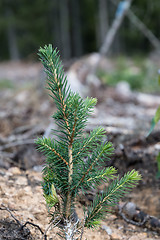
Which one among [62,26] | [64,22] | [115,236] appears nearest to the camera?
[115,236]

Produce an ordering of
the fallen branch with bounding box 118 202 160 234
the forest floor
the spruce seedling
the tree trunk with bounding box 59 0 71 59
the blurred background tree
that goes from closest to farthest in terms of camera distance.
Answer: the spruce seedling < the forest floor < the fallen branch with bounding box 118 202 160 234 < the tree trunk with bounding box 59 0 71 59 < the blurred background tree

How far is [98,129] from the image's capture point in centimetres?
A: 113

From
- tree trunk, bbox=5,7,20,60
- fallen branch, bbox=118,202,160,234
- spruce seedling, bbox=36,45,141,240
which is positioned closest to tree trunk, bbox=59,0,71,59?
tree trunk, bbox=5,7,20,60

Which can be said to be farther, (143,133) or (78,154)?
(143,133)

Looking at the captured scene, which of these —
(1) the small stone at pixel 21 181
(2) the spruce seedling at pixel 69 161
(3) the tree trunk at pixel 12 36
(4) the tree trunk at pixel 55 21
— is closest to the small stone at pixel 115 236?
(2) the spruce seedling at pixel 69 161

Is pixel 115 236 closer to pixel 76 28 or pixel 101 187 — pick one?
pixel 101 187

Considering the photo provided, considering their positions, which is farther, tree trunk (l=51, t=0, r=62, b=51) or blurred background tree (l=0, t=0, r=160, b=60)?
tree trunk (l=51, t=0, r=62, b=51)

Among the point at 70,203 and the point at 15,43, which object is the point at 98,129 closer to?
the point at 70,203

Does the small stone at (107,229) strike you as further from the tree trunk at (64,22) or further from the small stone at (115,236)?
the tree trunk at (64,22)

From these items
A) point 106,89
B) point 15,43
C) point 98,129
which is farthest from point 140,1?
point 98,129

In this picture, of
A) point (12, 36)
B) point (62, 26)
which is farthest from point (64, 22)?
point (12, 36)

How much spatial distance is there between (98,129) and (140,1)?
22.2 m

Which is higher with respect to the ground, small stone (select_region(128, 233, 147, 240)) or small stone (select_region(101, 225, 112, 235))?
small stone (select_region(101, 225, 112, 235))

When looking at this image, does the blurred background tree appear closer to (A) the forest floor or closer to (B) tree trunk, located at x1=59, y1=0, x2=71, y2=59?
(B) tree trunk, located at x1=59, y1=0, x2=71, y2=59
